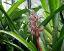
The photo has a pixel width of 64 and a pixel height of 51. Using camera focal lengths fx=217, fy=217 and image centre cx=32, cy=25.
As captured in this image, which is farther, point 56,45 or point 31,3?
point 31,3

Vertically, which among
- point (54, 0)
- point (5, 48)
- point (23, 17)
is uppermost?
point (54, 0)

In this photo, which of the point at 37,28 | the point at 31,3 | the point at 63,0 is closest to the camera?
A: the point at 37,28

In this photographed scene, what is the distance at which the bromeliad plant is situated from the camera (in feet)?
2.72

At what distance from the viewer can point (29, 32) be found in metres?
0.88

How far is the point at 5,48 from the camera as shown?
1032 mm

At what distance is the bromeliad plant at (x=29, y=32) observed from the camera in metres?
0.83

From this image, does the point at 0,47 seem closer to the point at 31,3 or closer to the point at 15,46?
the point at 15,46

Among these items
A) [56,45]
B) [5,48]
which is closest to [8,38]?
[5,48]

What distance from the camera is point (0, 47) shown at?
1030 millimetres

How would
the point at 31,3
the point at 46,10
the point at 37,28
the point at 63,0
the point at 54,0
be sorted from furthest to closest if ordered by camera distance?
the point at 31,3 → the point at 63,0 → the point at 46,10 → the point at 54,0 → the point at 37,28

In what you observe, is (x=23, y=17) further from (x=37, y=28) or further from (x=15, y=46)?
(x=37, y=28)

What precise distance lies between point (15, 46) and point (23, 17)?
0.25 metres

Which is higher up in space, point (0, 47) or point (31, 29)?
point (31, 29)

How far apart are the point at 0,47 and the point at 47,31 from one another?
235 millimetres
